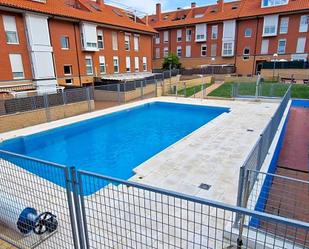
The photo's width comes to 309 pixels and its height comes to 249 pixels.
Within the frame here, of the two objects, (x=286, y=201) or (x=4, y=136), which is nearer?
(x=286, y=201)

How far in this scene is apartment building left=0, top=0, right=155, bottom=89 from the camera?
15984mm

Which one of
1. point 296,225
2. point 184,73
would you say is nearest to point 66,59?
point 184,73

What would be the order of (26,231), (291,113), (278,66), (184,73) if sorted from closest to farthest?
(26,231) < (291,113) < (278,66) < (184,73)

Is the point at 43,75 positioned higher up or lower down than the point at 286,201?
higher up

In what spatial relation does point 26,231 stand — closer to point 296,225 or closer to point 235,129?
point 296,225

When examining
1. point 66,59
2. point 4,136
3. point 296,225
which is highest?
point 66,59

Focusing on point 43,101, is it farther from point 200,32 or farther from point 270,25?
point 270,25

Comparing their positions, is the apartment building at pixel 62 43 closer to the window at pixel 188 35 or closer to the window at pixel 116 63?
the window at pixel 116 63

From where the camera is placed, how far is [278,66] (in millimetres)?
25734

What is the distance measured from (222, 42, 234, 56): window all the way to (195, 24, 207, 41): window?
11.4 feet

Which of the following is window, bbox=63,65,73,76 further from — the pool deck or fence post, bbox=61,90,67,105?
the pool deck

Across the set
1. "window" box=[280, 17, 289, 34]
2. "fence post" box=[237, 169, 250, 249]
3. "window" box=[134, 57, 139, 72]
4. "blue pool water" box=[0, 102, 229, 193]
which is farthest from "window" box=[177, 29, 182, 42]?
"fence post" box=[237, 169, 250, 249]

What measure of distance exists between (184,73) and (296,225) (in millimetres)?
29921

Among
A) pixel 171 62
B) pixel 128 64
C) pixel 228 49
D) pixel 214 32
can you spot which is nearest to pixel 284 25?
pixel 228 49
